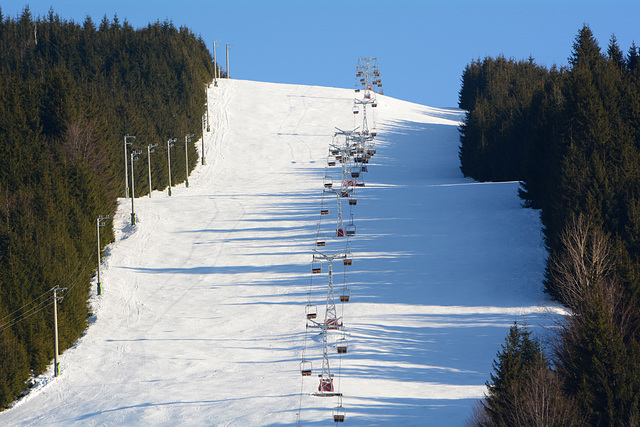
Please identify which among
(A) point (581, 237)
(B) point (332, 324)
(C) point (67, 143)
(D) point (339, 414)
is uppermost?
(C) point (67, 143)

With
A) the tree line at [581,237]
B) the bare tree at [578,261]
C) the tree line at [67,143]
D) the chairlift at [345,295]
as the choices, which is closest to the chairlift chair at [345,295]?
the chairlift at [345,295]

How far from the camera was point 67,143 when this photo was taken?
211 feet

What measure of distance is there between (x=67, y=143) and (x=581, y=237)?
41.0 meters

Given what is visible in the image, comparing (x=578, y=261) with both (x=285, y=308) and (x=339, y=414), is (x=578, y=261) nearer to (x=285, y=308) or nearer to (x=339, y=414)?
(x=339, y=414)

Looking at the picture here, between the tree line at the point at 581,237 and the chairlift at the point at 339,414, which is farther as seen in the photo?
the chairlift at the point at 339,414

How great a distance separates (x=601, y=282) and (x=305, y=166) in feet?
157

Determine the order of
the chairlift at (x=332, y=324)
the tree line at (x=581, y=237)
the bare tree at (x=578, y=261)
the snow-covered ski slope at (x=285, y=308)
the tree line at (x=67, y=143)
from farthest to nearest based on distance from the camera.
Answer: the tree line at (x=67, y=143)
the bare tree at (x=578, y=261)
the snow-covered ski slope at (x=285, y=308)
the chairlift at (x=332, y=324)
the tree line at (x=581, y=237)

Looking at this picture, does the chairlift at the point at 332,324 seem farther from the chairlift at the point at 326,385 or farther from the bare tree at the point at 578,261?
the bare tree at the point at 578,261

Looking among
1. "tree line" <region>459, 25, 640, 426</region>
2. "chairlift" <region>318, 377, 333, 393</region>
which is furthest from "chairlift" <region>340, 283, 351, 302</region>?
"tree line" <region>459, 25, 640, 426</region>

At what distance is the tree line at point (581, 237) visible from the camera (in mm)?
31719

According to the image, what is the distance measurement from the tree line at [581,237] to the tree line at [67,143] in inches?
922

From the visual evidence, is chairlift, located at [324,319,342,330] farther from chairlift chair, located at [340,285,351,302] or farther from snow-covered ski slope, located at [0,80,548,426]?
chairlift chair, located at [340,285,351,302]

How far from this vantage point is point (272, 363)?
132ft

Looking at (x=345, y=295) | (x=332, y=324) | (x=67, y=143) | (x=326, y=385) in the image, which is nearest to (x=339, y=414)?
A: (x=326, y=385)
